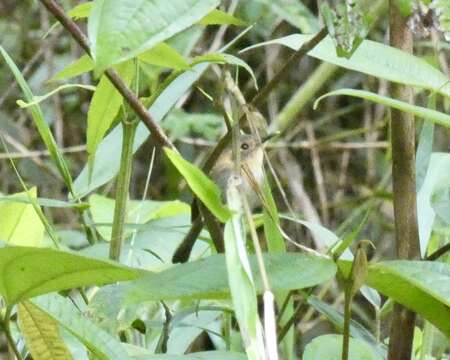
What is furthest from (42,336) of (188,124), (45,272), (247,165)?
(188,124)

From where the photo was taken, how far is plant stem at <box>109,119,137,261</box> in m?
0.68

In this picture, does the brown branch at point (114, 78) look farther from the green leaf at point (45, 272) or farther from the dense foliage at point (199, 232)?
the green leaf at point (45, 272)

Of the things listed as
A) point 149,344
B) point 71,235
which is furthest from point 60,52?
point 149,344

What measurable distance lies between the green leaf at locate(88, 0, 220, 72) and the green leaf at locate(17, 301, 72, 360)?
207 millimetres

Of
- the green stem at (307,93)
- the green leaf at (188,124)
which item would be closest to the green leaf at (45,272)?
the green stem at (307,93)

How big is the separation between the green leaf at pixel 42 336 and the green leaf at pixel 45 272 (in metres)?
0.05

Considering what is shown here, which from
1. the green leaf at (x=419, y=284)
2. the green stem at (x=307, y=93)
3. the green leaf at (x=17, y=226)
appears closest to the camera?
the green leaf at (x=419, y=284)

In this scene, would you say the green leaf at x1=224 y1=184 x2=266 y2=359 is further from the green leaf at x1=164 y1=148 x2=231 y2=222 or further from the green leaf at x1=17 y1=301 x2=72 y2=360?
the green leaf at x1=17 y1=301 x2=72 y2=360

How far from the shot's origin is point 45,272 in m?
0.51

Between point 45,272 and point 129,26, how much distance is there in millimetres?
153

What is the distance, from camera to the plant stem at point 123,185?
0.68m

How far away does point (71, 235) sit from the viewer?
1.56 meters

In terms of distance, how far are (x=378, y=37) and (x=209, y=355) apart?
7.05ft

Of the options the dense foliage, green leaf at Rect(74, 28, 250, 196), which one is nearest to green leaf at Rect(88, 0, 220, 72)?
the dense foliage
